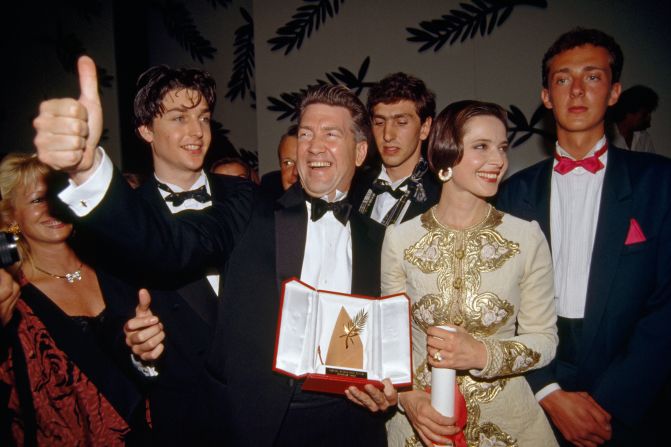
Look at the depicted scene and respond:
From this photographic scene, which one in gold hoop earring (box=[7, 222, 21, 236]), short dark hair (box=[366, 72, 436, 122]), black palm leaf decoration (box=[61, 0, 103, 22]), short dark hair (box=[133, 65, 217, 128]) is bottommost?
gold hoop earring (box=[7, 222, 21, 236])

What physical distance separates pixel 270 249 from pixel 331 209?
0.36m

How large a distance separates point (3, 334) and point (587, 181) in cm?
275

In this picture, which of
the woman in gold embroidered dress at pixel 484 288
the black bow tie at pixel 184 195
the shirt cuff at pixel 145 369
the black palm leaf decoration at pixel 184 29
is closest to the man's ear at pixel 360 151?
the woman in gold embroidered dress at pixel 484 288

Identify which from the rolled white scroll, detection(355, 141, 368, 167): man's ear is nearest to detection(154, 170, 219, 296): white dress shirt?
detection(355, 141, 368, 167): man's ear

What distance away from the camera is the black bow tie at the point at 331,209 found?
1.92 meters

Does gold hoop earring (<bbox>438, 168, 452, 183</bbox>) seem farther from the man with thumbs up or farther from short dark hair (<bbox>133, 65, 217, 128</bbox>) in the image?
short dark hair (<bbox>133, 65, 217, 128</bbox>)

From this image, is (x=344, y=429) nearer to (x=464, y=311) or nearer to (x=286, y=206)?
(x=464, y=311)

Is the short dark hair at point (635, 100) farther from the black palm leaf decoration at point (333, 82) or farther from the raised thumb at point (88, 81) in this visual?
the raised thumb at point (88, 81)

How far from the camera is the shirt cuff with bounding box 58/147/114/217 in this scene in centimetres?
112

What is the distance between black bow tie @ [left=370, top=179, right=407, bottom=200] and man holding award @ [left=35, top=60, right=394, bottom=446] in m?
0.79

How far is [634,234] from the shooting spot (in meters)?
1.92

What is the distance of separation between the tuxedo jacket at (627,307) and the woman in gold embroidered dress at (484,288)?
28 cm

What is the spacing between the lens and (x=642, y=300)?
191 centimetres

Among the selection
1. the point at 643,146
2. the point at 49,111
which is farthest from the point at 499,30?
the point at 49,111
